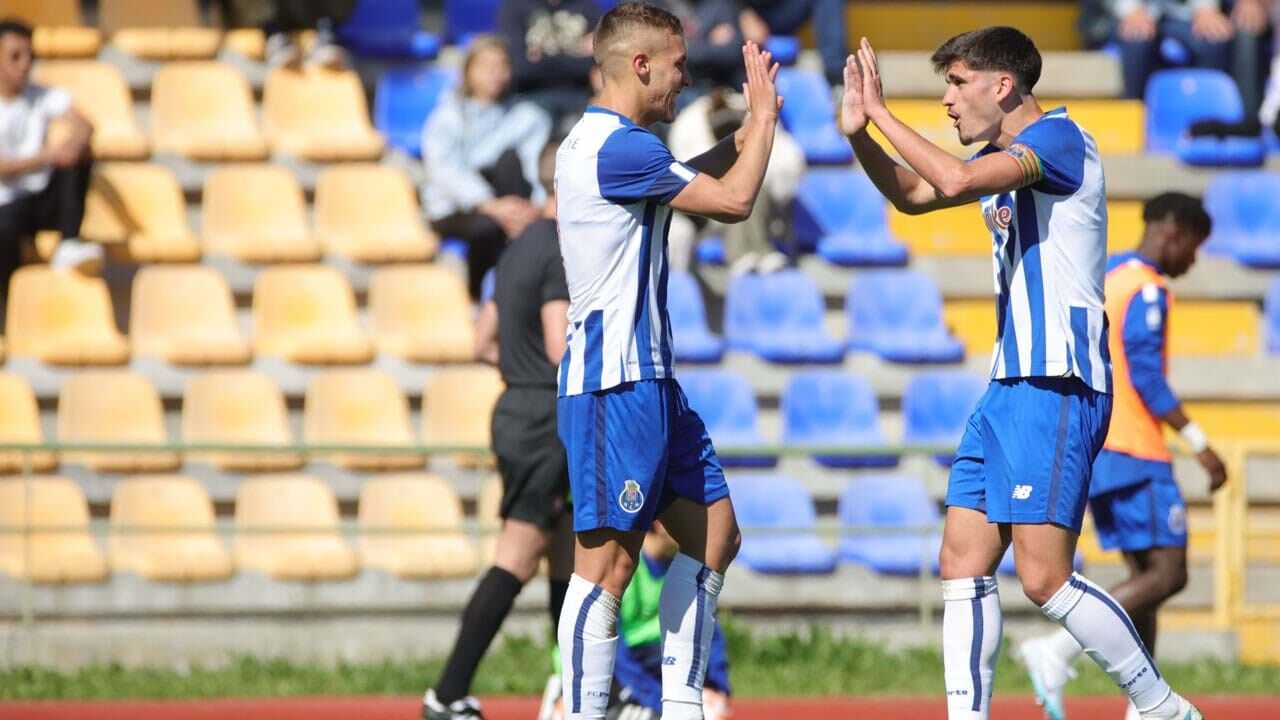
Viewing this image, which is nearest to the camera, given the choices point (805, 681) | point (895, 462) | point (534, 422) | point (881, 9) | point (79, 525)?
point (534, 422)

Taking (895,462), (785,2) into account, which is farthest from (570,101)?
(895,462)

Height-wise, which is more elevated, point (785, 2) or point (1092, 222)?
point (785, 2)

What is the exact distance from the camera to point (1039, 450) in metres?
5.29

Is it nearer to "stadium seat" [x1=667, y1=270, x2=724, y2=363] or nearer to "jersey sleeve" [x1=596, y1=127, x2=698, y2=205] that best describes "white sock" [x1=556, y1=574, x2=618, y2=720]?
"jersey sleeve" [x1=596, y1=127, x2=698, y2=205]

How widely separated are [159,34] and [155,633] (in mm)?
4474

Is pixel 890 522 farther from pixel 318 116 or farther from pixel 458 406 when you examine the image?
pixel 318 116

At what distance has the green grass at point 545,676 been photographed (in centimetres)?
827

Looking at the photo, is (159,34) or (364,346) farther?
(159,34)

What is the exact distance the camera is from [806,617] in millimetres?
9688

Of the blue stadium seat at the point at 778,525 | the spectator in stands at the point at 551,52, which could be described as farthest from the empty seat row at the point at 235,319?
the blue stadium seat at the point at 778,525

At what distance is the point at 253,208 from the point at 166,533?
2332 mm

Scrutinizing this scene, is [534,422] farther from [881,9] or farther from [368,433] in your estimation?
[881,9]

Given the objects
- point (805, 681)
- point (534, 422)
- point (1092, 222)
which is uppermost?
point (1092, 222)

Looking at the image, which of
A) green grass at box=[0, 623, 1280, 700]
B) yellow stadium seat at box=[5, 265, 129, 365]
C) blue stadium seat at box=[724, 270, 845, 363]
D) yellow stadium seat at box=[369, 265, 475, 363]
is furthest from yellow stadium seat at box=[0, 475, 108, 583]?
blue stadium seat at box=[724, 270, 845, 363]
